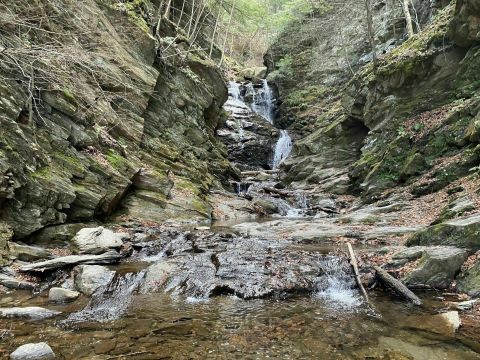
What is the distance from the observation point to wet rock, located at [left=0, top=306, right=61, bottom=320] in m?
5.52

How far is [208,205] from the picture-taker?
16.4 meters

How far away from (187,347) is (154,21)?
20.4 metres

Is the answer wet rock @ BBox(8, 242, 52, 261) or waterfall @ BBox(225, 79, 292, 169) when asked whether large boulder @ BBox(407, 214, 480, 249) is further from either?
waterfall @ BBox(225, 79, 292, 169)

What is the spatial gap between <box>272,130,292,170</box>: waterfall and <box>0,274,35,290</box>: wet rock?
73.3 feet

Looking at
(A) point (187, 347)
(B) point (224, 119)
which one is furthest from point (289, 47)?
(A) point (187, 347)

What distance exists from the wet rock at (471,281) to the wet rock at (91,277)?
6.42 m

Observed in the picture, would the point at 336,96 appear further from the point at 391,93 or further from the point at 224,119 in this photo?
the point at 391,93

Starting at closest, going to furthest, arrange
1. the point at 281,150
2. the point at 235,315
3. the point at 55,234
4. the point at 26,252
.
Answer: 1. the point at 235,315
2. the point at 26,252
3. the point at 55,234
4. the point at 281,150

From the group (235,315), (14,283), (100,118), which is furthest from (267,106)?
(235,315)

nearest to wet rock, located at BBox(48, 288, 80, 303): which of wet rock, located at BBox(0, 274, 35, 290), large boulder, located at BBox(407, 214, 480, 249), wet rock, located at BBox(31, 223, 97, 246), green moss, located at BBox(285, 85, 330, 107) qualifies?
wet rock, located at BBox(0, 274, 35, 290)

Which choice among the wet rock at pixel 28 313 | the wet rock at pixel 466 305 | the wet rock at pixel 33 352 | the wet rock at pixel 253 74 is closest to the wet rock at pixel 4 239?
the wet rock at pixel 28 313

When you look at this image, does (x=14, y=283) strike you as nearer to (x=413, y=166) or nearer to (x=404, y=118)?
(x=413, y=166)

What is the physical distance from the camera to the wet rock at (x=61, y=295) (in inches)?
254

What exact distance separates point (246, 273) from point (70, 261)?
369 centimetres
